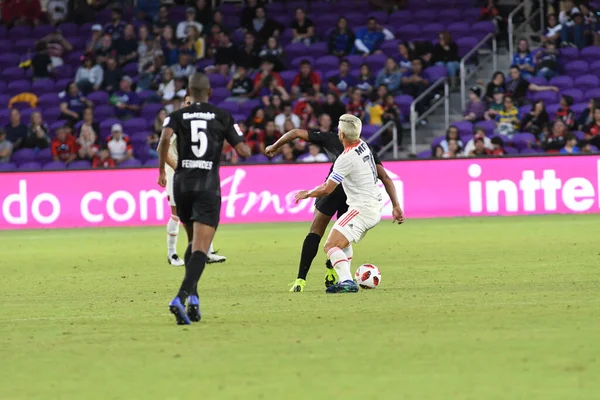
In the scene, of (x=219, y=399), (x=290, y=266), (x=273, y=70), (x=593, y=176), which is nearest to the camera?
(x=219, y=399)

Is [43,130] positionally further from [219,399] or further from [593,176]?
[219,399]

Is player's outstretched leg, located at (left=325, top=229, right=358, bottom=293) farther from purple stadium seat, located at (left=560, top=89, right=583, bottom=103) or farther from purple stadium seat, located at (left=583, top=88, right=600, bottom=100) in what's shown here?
purple stadium seat, located at (left=583, top=88, right=600, bottom=100)

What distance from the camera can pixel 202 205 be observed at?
955cm

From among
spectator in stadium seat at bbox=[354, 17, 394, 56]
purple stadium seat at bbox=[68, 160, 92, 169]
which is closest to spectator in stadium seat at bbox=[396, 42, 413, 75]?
spectator in stadium seat at bbox=[354, 17, 394, 56]

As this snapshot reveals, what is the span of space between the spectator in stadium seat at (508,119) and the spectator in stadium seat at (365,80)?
3.29 meters

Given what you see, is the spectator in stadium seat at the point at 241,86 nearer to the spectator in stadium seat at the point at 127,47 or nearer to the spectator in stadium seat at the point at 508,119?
the spectator in stadium seat at the point at 127,47

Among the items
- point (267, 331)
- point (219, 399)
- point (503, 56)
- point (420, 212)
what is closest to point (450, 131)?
point (420, 212)

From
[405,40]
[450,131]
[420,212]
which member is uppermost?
[405,40]

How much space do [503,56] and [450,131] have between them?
5.20 meters

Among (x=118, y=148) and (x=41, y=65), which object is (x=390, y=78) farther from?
(x=41, y=65)

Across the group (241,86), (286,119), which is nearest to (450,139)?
(286,119)

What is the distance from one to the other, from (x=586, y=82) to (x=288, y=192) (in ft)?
25.0

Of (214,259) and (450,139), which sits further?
(450,139)

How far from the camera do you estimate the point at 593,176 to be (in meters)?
23.1
